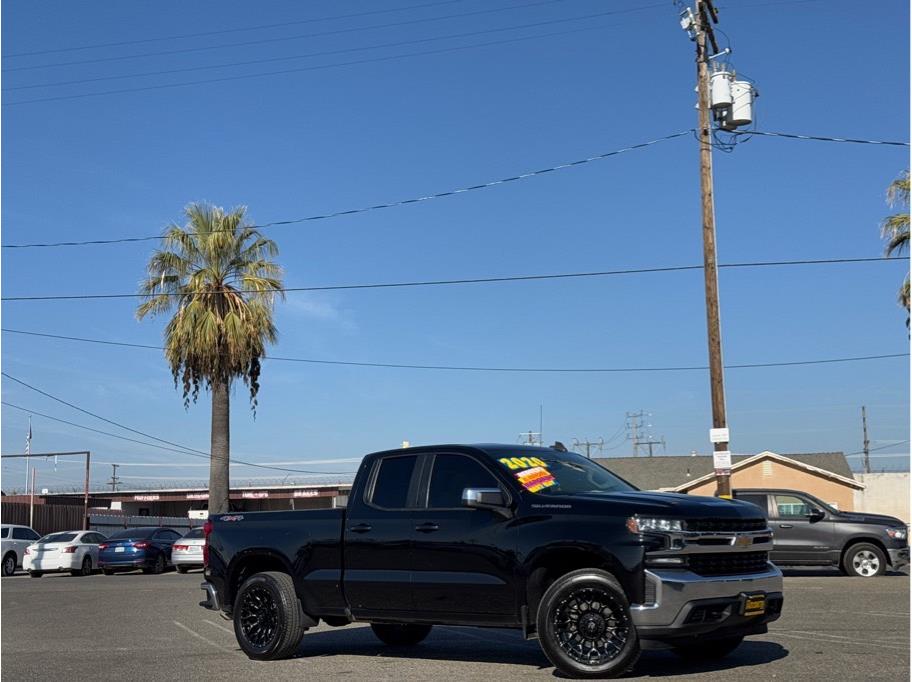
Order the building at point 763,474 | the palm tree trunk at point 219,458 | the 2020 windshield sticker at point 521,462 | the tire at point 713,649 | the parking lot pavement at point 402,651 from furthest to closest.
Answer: the building at point 763,474 < the palm tree trunk at point 219,458 < the 2020 windshield sticker at point 521,462 < the tire at point 713,649 < the parking lot pavement at point 402,651

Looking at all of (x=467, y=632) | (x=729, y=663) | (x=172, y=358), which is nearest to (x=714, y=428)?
(x=467, y=632)

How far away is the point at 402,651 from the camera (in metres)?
10.5

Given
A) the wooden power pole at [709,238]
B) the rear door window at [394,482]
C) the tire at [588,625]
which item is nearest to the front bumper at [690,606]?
the tire at [588,625]

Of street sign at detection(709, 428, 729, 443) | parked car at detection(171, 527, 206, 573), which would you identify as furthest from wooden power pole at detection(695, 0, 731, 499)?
parked car at detection(171, 527, 206, 573)

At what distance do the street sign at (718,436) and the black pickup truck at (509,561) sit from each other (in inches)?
429

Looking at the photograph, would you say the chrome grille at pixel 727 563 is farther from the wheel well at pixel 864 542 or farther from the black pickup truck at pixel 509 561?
the wheel well at pixel 864 542

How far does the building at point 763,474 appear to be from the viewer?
1962 inches

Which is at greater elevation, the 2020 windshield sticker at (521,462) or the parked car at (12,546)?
the 2020 windshield sticker at (521,462)

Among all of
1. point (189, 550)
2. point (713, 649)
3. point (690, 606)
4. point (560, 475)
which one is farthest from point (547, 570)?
point (189, 550)

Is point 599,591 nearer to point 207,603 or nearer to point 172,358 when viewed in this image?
point 207,603

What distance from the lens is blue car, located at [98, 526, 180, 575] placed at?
32594 millimetres

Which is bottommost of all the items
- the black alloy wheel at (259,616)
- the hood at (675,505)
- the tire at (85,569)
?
the tire at (85,569)

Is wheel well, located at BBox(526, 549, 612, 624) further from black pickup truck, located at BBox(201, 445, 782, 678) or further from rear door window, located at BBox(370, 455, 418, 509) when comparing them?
rear door window, located at BBox(370, 455, 418, 509)

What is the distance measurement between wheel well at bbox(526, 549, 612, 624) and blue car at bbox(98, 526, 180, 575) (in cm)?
2620
